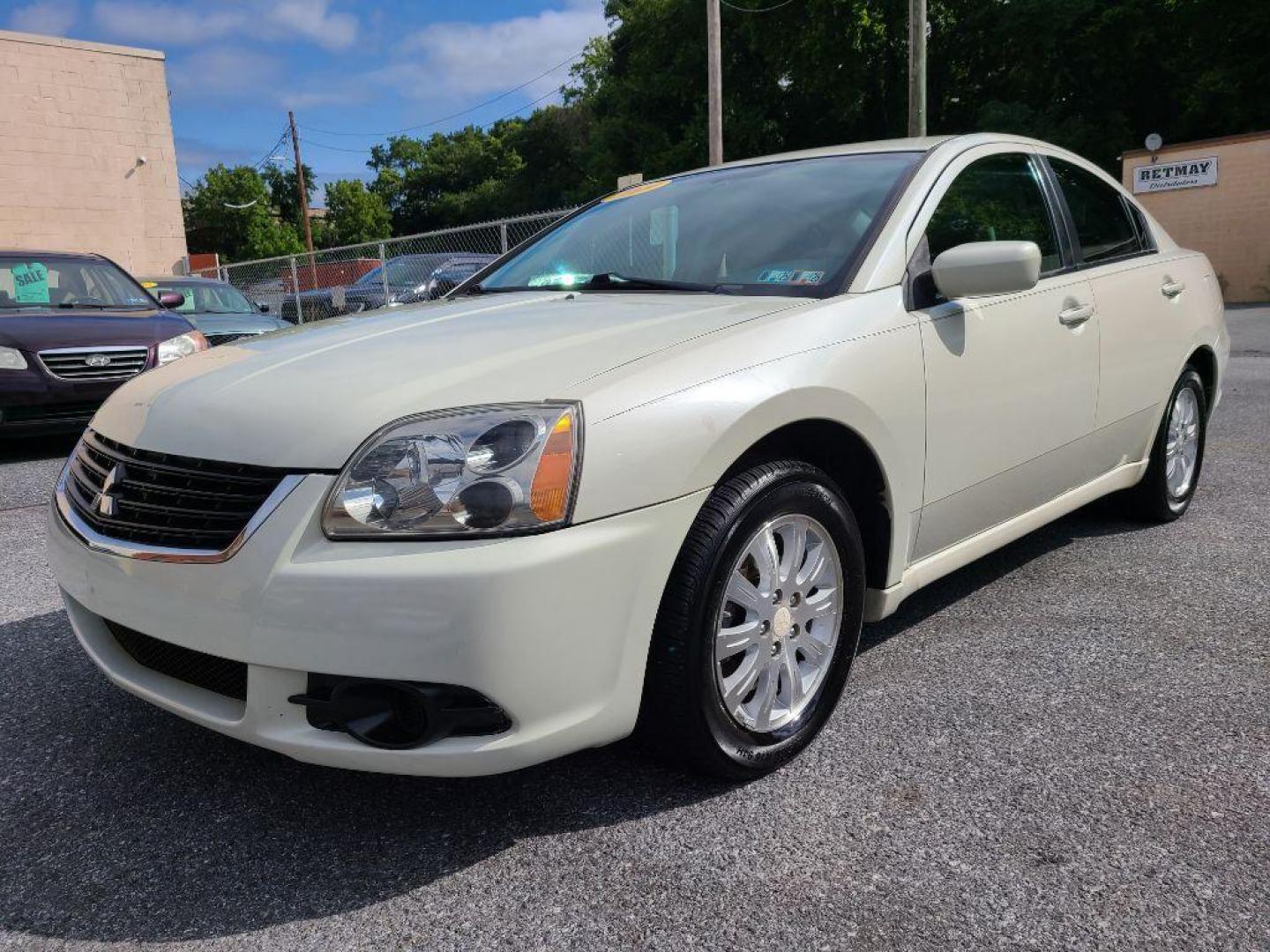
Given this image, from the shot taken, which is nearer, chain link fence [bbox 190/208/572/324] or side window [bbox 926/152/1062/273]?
side window [bbox 926/152/1062/273]

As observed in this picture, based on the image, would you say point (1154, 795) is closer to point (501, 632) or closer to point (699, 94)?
point (501, 632)

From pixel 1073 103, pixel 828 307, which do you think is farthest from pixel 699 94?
pixel 828 307

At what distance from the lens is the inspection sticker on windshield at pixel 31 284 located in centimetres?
753

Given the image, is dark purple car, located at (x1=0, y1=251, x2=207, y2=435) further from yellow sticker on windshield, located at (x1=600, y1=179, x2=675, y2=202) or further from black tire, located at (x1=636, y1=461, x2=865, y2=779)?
black tire, located at (x1=636, y1=461, x2=865, y2=779)

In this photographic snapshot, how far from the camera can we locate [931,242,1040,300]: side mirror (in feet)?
8.64

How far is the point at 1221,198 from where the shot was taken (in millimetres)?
21891

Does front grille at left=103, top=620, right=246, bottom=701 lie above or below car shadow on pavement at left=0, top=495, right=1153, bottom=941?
above

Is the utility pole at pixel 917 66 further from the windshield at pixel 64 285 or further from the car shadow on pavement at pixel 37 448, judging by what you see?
the car shadow on pavement at pixel 37 448

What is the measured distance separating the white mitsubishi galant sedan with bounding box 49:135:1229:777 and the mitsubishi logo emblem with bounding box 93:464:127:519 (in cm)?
1

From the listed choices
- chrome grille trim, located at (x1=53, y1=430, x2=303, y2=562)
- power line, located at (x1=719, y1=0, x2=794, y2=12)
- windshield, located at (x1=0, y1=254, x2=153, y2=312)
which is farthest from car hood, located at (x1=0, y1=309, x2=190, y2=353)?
power line, located at (x1=719, y1=0, x2=794, y2=12)

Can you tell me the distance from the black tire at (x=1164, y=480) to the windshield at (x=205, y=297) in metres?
8.96

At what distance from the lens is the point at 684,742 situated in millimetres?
2158

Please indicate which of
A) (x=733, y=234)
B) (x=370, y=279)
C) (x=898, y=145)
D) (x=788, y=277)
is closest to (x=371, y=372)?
(x=788, y=277)

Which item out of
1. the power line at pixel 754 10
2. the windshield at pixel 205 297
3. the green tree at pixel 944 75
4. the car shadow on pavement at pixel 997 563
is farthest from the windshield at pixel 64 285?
the power line at pixel 754 10
